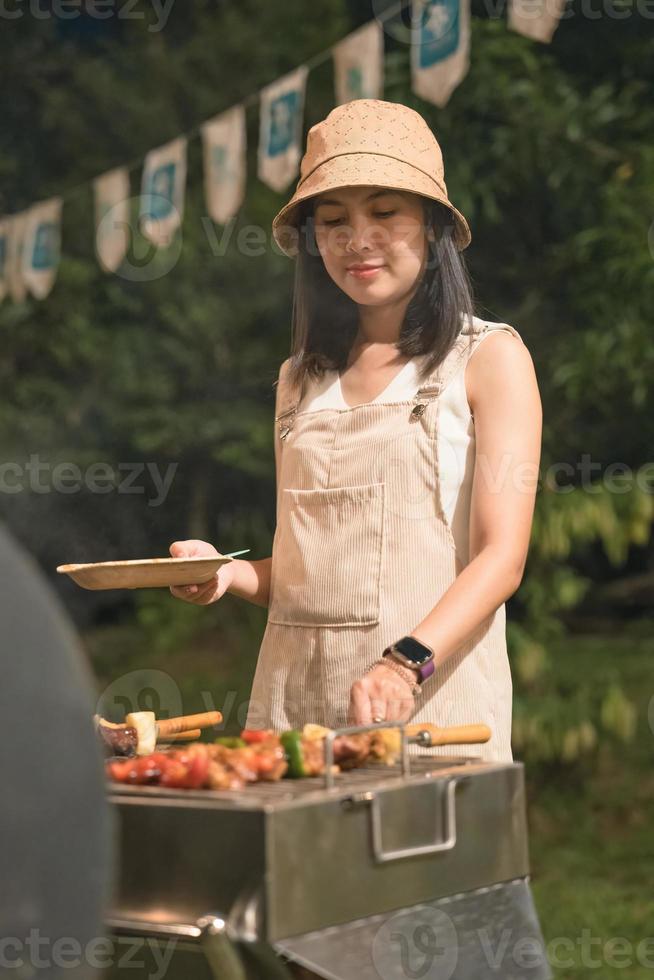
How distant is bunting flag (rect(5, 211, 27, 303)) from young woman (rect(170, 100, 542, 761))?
3.74 meters

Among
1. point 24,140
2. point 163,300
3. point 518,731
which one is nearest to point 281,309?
point 163,300

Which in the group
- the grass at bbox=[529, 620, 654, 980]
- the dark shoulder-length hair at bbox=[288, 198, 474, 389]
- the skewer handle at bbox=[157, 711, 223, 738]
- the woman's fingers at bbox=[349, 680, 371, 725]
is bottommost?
the grass at bbox=[529, 620, 654, 980]

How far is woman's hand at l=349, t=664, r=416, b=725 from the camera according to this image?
68.6 inches

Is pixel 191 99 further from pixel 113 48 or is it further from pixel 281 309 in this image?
pixel 281 309

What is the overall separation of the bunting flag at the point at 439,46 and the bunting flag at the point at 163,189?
4.23 feet

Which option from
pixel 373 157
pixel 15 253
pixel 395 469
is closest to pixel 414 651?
pixel 395 469

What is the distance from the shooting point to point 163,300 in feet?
26.6

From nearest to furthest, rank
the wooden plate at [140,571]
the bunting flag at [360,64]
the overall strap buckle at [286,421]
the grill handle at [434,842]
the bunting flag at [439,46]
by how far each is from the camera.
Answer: the grill handle at [434,842] → the wooden plate at [140,571] → the overall strap buckle at [286,421] → the bunting flag at [439,46] → the bunting flag at [360,64]

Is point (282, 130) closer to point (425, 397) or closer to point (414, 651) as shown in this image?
point (425, 397)

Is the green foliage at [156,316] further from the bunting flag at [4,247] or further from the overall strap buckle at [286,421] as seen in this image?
the overall strap buckle at [286,421]

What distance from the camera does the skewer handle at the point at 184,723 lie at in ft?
6.09

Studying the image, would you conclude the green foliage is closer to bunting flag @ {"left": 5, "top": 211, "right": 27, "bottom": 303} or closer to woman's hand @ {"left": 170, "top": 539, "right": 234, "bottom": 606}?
bunting flag @ {"left": 5, "top": 211, "right": 27, "bottom": 303}

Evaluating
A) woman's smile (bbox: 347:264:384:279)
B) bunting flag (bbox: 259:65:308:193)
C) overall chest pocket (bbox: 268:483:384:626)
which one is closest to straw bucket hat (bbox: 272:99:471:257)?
woman's smile (bbox: 347:264:384:279)

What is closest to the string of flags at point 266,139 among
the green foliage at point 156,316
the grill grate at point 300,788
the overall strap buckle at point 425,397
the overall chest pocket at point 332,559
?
the green foliage at point 156,316
